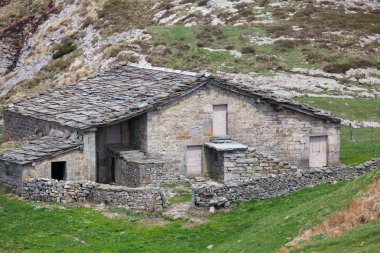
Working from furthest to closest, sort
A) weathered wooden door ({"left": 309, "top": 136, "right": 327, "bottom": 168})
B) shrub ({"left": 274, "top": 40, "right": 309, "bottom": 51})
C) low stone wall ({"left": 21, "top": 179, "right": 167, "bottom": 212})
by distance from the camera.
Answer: shrub ({"left": 274, "top": 40, "right": 309, "bottom": 51}) < weathered wooden door ({"left": 309, "top": 136, "right": 327, "bottom": 168}) < low stone wall ({"left": 21, "top": 179, "right": 167, "bottom": 212})

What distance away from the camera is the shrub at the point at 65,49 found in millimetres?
85438

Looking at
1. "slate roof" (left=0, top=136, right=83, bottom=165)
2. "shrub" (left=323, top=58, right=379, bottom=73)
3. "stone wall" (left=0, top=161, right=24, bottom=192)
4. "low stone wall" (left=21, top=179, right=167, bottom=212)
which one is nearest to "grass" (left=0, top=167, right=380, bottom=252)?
"low stone wall" (left=21, top=179, right=167, bottom=212)

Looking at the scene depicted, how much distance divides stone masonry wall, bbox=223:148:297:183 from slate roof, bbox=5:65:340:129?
3.16 m

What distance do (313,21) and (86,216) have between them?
51.1 metres

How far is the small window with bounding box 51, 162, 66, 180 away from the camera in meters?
40.5

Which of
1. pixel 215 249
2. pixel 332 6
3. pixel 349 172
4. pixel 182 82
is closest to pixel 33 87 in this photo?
pixel 332 6

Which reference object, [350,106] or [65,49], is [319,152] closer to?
[350,106]

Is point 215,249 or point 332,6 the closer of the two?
point 215,249

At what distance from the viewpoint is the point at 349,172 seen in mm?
39312

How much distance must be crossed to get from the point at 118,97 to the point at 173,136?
399cm

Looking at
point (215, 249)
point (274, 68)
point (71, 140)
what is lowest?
point (215, 249)

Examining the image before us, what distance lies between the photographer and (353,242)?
79.9ft

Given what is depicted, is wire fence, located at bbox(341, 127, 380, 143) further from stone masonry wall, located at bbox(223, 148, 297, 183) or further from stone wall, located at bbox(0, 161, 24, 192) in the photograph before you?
stone wall, located at bbox(0, 161, 24, 192)

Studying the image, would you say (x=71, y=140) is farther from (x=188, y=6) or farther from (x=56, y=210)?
(x=188, y=6)
